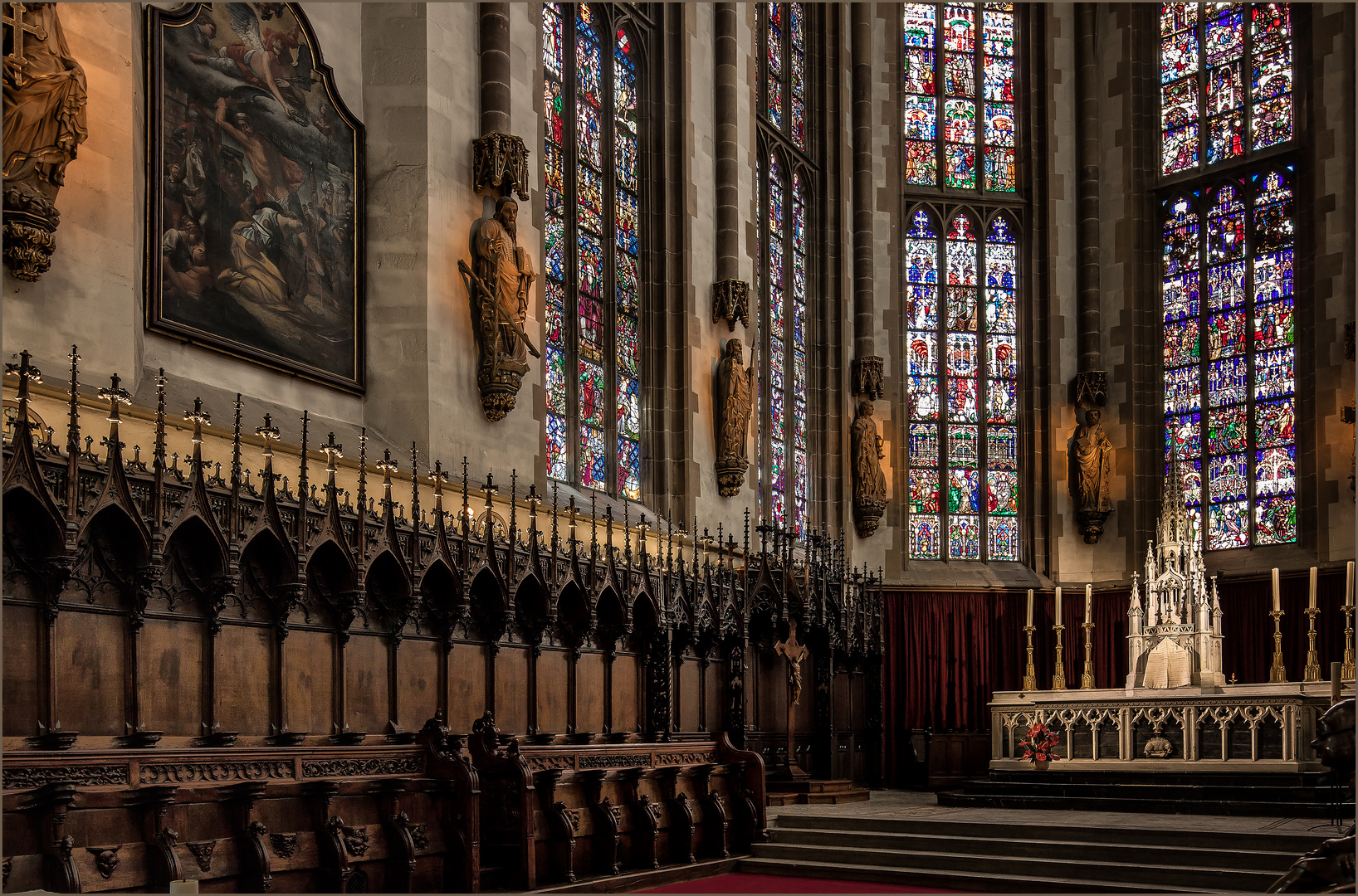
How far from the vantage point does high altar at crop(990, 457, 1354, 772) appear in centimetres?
1546

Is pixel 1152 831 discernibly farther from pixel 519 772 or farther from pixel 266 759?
pixel 266 759

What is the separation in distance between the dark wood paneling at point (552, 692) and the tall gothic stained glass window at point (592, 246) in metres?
3.66

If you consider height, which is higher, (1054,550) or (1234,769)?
(1054,550)

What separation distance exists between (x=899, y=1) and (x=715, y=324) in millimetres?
8910

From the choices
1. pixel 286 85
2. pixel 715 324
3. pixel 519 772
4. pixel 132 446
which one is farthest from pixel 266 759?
pixel 715 324

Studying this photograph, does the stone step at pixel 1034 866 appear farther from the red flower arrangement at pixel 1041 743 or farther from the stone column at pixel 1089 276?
the stone column at pixel 1089 276

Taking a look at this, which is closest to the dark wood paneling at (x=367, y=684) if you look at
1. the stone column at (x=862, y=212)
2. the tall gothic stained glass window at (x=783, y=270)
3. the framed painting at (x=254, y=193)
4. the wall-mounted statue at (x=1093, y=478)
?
the framed painting at (x=254, y=193)

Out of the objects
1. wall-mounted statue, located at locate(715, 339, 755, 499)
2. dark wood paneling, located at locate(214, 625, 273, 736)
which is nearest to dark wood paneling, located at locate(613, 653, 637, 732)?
wall-mounted statue, located at locate(715, 339, 755, 499)

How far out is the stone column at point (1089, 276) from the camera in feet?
81.8

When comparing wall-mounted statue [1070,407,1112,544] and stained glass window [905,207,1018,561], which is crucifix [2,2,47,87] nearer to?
stained glass window [905,207,1018,561]

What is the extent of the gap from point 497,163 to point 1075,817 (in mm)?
9749

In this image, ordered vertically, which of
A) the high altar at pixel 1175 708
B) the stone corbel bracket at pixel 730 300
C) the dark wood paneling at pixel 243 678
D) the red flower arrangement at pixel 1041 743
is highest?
the stone corbel bracket at pixel 730 300

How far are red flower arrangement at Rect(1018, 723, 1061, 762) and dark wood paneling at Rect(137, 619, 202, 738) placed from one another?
34.8 feet

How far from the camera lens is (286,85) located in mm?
14391
